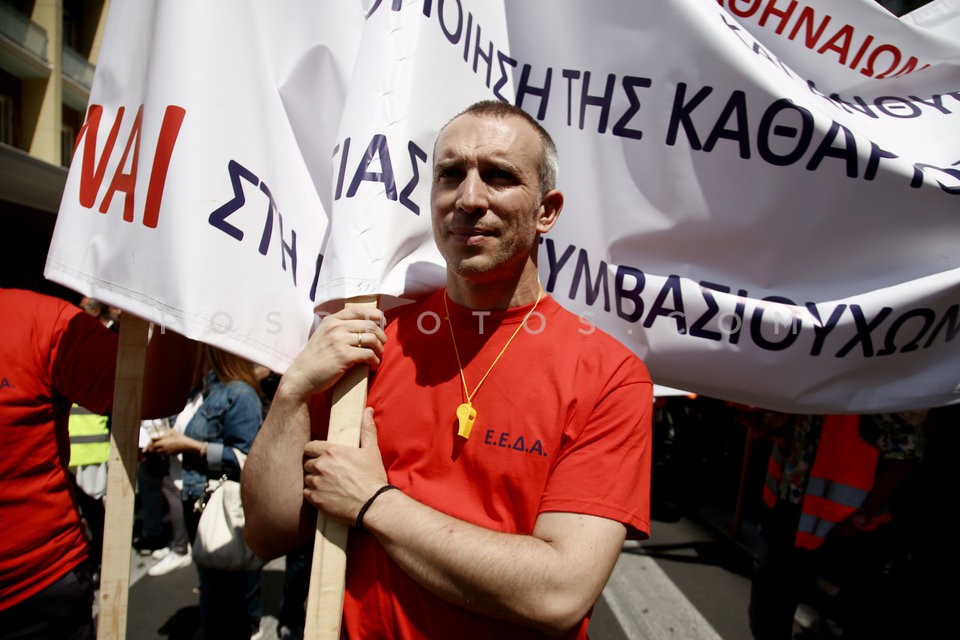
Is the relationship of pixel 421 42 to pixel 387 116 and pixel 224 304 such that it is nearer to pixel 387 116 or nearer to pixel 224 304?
pixel 387 116

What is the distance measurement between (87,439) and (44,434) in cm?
253

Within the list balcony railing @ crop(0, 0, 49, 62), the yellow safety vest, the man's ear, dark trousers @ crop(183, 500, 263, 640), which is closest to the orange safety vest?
the man's ear

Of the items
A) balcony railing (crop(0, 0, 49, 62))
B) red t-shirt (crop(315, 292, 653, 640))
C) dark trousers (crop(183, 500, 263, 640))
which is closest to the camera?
red t-shirt (crop(315, 292, 653, 640))

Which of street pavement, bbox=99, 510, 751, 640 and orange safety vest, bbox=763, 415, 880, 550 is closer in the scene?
orange safety vest, bbox=763, 415, 880, 550

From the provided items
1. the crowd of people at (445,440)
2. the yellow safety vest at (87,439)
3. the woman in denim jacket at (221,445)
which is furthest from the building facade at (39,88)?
the crowd of people at (445,440)

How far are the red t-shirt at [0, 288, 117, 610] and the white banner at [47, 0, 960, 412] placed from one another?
1.46 feet

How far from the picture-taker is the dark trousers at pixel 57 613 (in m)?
1.71

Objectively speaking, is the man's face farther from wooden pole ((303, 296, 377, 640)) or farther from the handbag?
the handbag

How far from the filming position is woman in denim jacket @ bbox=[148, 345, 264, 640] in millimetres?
2873

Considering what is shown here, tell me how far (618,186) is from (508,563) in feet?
4.12

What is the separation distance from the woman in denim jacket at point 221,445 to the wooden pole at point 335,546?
2024 mm

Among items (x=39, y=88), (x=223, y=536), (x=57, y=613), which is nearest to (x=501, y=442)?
(x=57, y=613)

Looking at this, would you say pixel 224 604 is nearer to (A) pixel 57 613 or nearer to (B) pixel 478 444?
(A) pixel 57 613

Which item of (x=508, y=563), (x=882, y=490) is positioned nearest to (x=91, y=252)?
(x=508, y=563)
